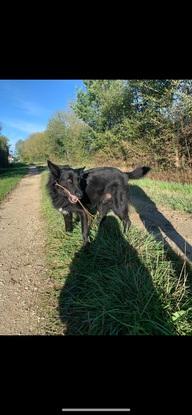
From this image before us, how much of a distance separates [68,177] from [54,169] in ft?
0.63

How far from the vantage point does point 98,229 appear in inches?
165

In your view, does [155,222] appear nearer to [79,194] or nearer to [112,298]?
[79,194]

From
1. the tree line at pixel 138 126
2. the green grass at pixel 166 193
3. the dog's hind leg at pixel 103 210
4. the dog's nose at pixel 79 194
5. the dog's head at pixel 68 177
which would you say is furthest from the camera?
the green grass at pixel 166 193

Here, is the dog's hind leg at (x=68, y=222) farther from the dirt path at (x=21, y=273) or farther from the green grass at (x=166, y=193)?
the green grass at (x=166, y=193)

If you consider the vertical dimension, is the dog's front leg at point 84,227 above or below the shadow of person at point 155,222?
above

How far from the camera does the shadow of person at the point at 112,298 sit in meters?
2.12

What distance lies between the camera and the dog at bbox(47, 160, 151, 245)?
3.98 meters

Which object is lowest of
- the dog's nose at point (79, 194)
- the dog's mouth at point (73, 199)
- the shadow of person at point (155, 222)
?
the shadow of person at point (155, 222)

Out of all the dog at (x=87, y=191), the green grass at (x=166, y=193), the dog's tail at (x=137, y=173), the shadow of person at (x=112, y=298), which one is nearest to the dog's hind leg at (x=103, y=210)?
the dog at (x=87, y=191)
